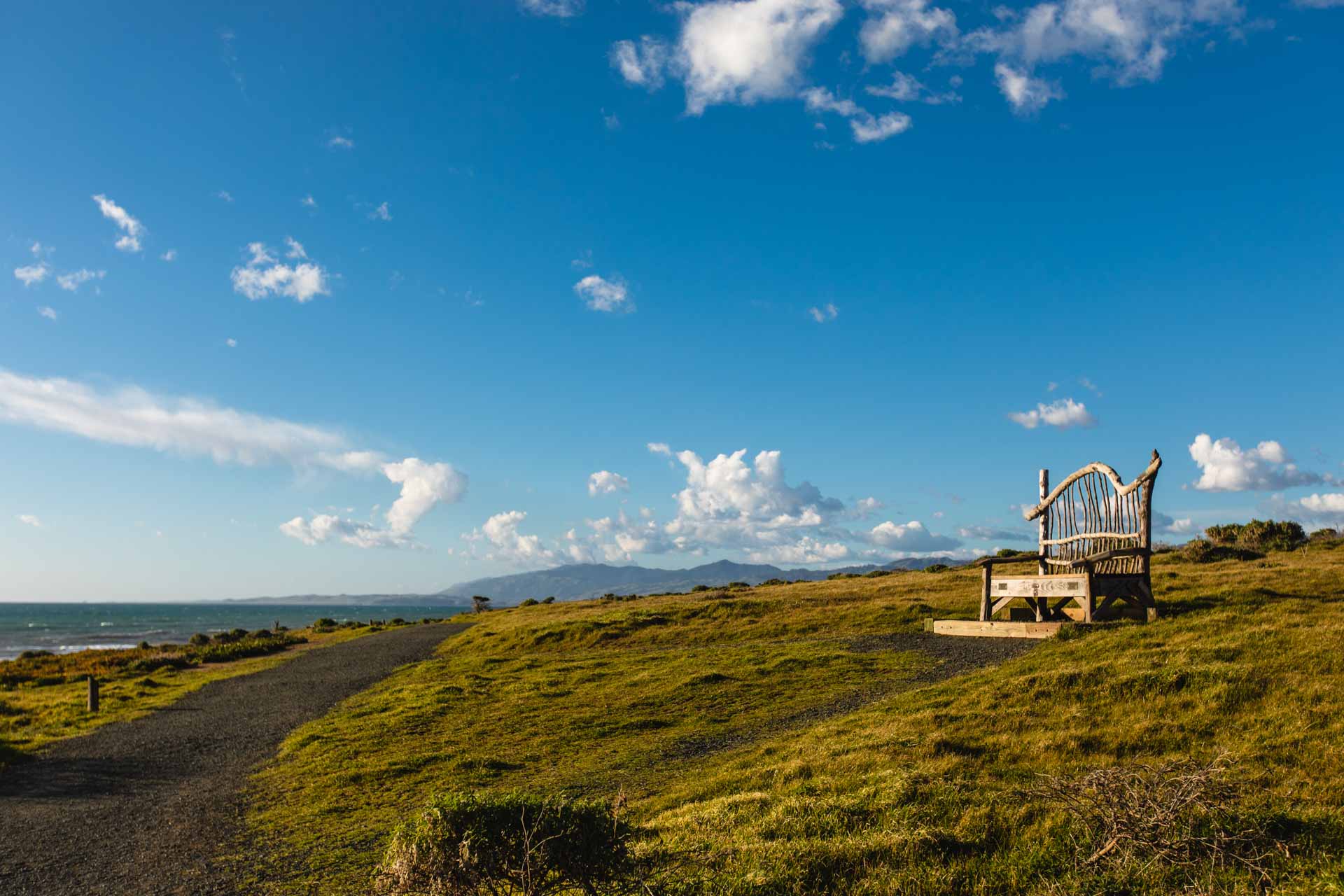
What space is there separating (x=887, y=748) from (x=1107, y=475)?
11.7 meters

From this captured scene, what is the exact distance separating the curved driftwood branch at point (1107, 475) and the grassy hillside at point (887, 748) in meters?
3.18

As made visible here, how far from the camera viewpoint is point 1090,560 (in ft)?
58.4

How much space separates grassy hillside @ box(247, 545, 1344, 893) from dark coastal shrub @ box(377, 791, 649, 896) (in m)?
1.70

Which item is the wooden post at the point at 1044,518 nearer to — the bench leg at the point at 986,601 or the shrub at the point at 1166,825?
the bench leg at the point at 986,601

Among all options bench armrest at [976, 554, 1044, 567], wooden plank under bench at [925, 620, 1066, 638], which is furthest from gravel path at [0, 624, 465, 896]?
wooden plank under bench at [925, 620, 1066, 638]

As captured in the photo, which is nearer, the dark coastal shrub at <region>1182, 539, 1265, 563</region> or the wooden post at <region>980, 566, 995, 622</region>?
the wooden post at <region>980, 566, 995, 622</region>

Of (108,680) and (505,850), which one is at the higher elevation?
(505,850)

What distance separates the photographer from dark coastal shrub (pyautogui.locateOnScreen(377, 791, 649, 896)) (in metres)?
5.46

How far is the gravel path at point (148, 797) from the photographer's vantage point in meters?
11.4

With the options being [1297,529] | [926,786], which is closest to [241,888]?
[926,786]

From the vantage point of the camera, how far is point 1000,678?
15.2 m

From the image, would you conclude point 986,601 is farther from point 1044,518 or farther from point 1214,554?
point 1214,554

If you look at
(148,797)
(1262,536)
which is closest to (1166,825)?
(148,797)

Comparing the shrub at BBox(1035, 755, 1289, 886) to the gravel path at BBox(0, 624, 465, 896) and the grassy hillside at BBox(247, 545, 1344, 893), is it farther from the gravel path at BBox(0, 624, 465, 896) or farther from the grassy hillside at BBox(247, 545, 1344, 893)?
the gravel path at BBox(0, 624, 465, 896)
